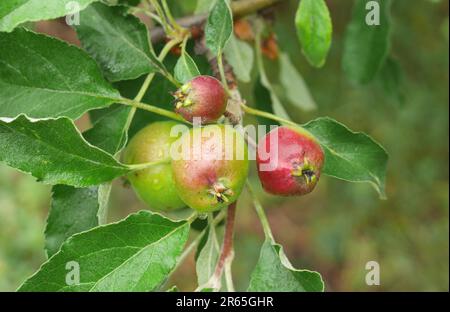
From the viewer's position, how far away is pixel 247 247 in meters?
2.95

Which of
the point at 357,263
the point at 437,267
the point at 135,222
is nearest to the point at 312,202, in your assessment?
the point at 357,263

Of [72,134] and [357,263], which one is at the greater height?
[72,134]

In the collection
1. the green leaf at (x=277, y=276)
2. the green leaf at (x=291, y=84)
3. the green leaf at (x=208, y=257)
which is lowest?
the green leaf at (x=208, y=257)

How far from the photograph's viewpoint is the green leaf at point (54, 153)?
34.3 inches

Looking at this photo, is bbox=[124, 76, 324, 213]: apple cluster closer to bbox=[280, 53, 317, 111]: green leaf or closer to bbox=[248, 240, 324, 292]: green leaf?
bbox=[248, 240, 324, 292]: green leaf

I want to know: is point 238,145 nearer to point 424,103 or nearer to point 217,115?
point 217,115

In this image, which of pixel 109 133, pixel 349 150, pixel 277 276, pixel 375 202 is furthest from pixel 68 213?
pixel 375 202

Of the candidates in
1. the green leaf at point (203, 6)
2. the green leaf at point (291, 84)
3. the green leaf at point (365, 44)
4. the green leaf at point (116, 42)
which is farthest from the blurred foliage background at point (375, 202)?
the green leaf at point (116, 42)

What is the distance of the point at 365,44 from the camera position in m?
1.46

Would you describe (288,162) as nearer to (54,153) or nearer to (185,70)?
(185,70)

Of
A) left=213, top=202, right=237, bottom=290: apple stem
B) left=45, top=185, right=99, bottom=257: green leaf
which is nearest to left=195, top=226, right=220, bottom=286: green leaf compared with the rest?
left=213, top=202, right=237, bottom=290: apple stem

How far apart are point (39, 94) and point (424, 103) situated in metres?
2.16

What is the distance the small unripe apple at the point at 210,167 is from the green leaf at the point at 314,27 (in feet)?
1.01

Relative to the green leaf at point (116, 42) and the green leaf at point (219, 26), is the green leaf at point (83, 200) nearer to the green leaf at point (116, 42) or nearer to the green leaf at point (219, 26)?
the green leaf at point (116, 42)
